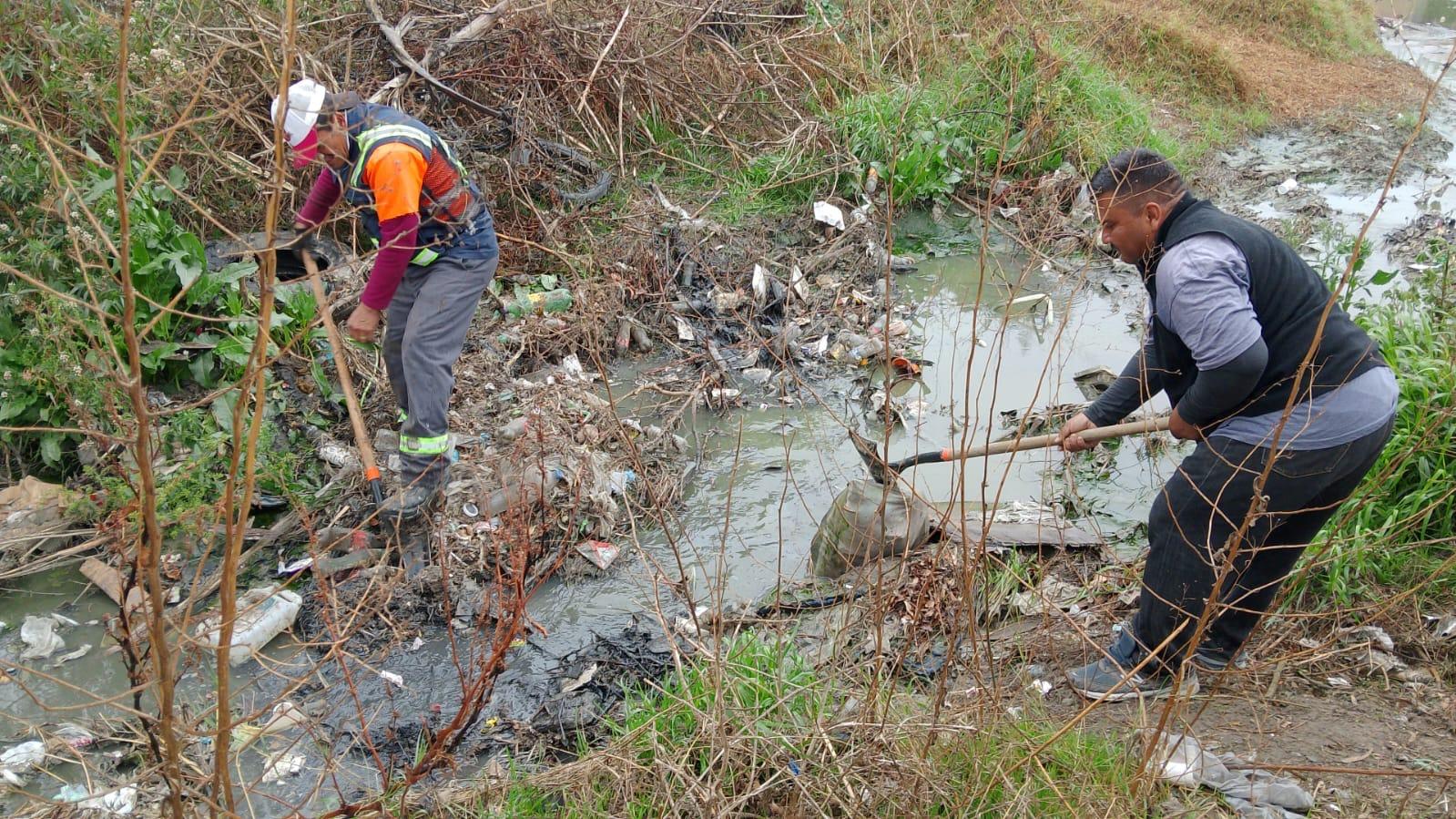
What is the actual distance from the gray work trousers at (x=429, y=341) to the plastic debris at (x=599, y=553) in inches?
29.0

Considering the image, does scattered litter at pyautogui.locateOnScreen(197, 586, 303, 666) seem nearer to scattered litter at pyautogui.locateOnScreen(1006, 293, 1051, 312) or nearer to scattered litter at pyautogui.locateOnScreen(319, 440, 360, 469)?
scattered litter at pyautogui.locateOnScreen(319, 440, 360, 469)

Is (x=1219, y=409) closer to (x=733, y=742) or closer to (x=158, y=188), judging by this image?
(x=733, y=742)

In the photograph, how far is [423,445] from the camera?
4.08 m

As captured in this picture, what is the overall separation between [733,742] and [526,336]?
375cm

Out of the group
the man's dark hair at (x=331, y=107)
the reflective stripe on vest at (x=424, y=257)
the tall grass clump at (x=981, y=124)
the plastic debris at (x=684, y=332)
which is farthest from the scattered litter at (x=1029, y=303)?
the man's dark hair at (x=331, y=107)

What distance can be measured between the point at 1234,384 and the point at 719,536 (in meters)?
2.44

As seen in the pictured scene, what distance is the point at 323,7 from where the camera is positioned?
22.1ft

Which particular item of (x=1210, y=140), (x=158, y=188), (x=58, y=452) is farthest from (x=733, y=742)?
(x=1210, y=140)

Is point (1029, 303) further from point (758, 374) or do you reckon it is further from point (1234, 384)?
point (1234, 384)

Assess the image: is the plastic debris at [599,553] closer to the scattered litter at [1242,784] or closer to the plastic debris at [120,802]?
the plastic debris at [120,802]

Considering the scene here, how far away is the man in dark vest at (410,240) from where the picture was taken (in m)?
3.64

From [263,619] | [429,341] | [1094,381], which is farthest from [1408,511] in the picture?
[263,619]

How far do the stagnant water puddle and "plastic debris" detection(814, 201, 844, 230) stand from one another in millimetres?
740

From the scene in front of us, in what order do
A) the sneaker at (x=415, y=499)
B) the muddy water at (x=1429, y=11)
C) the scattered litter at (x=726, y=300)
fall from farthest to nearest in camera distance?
the muddy water at (x=1429, y=11)
the scattered litter at (x=726, y=300)
the sneaker at (x=415, y=499)
